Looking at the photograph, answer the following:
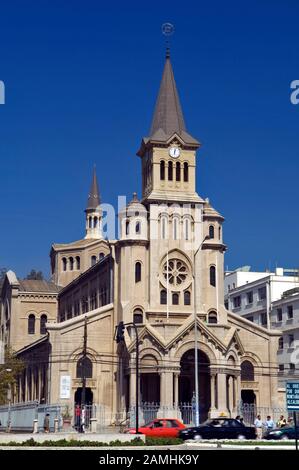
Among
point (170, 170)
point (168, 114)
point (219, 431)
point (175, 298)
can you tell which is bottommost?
point (219, 431)

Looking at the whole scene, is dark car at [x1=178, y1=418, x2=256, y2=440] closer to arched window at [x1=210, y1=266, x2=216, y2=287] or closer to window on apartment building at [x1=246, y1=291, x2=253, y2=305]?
arched window at [x1=210, y1=266, x2=216, y2=287]

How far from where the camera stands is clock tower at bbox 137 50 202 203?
243ft

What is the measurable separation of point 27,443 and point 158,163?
45.0 metres

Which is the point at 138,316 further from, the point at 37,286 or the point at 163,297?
the point at 37,286

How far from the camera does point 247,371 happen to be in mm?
73000

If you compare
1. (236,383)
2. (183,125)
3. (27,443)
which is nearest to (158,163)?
(183,125)

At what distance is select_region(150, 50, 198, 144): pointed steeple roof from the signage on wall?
23.2 m

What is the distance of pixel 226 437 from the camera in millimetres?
43562

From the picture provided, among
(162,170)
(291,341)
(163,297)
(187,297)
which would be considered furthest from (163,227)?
(291,341)

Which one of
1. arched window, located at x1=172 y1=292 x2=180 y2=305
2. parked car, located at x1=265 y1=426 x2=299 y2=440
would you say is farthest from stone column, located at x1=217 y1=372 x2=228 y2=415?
parked car, located at x1=265 y1=426 x2=299 y2=440

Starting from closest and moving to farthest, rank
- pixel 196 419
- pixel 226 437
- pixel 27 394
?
pixel 226 437
pixel 196 419
pixel 27 394

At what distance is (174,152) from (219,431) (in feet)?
119
